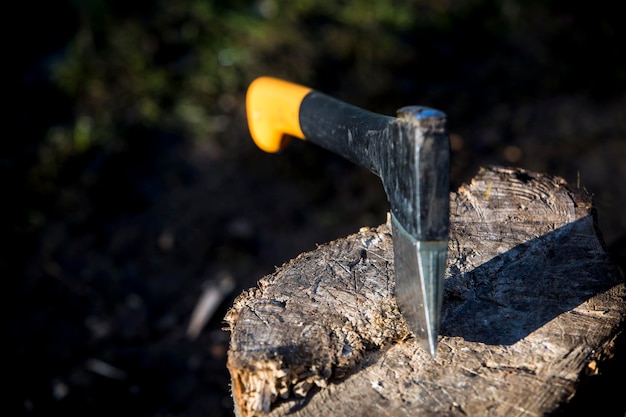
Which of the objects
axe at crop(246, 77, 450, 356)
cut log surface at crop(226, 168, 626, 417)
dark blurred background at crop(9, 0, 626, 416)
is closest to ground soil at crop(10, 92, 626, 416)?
dark blurred background at crop(9, 0, 626, 416)

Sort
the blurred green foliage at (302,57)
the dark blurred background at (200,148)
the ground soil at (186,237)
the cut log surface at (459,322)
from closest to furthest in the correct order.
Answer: the cut log surface at (459,322) → the ground soil at (186,237) → the dark blurred background at (200,148) → the blurred green foliage at (302,57)

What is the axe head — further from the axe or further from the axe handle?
the axe handle

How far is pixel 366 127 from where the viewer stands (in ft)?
5.36

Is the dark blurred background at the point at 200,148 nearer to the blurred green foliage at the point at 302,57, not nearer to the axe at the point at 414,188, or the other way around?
the blurred green foliage at the point at 302,57

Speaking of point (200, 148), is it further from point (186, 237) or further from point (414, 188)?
point (414, 188)

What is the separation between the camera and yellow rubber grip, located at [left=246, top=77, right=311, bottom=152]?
6.82ft

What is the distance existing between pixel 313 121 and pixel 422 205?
687mm

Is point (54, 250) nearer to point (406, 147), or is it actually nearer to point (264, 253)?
point (264, 253)

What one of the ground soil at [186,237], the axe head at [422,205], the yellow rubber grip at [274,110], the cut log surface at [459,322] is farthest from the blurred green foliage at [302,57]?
the axe head at [422,205]

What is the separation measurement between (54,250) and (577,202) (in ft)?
8.62

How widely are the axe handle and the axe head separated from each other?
15cm

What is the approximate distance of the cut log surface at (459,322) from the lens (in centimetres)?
143

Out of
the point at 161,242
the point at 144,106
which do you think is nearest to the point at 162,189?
the point at 161,242

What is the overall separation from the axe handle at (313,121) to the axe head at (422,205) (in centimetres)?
15
